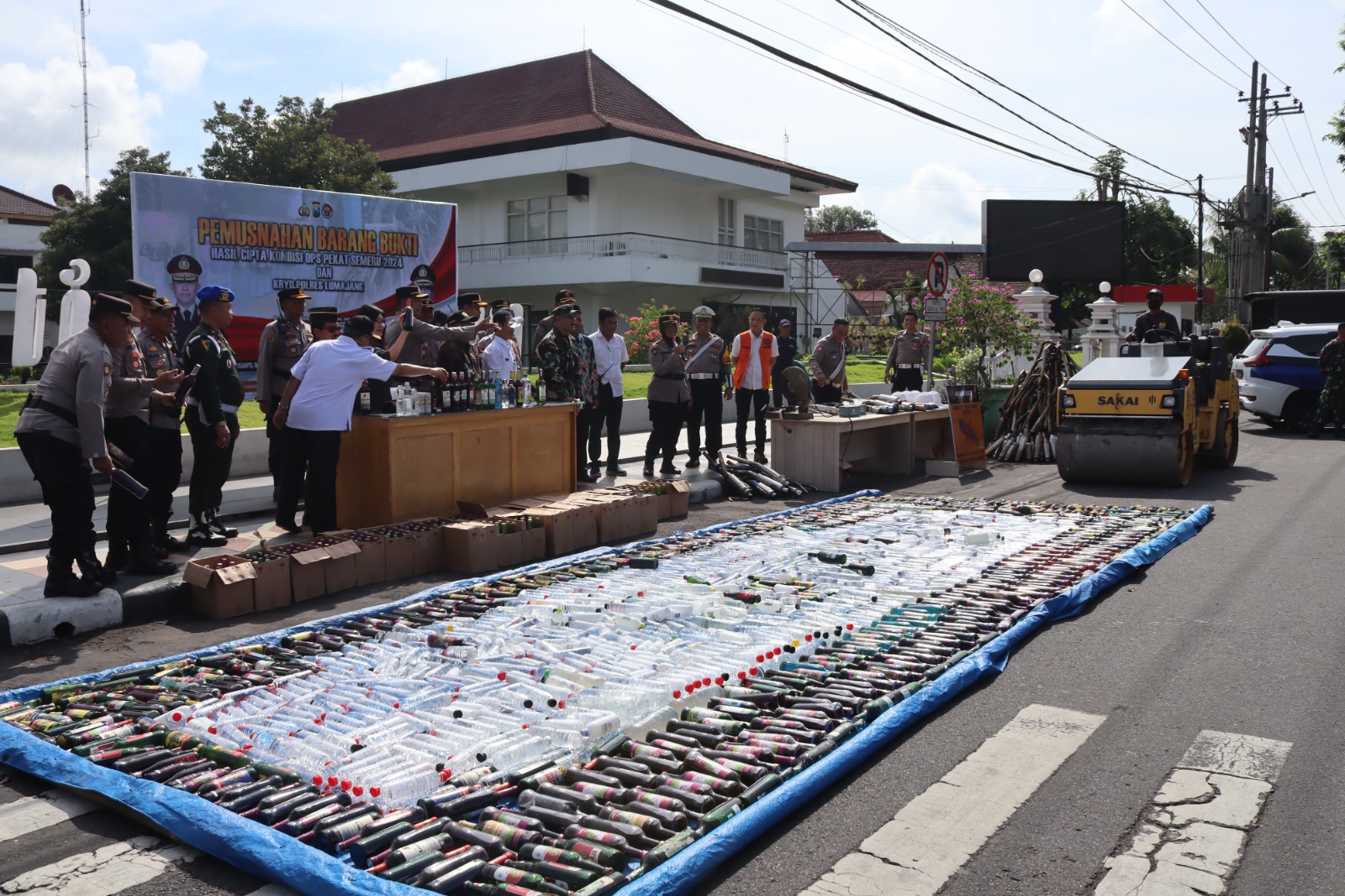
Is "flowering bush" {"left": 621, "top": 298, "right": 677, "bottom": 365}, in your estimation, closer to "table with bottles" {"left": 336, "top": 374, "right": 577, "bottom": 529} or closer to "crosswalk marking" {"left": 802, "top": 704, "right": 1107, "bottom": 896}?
"table with bottles" {"left": 336, "top": 374, "right": 577, "bottom": 529}

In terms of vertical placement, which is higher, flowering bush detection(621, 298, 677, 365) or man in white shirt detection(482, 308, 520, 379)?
flowering bush detection(621, 298, 677, 365)

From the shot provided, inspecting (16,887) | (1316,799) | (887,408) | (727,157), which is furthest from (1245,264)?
(16,887)

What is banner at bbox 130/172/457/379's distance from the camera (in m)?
13.1

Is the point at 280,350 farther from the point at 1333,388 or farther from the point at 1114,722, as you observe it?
the point at 1333,388

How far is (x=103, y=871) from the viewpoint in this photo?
3936mm

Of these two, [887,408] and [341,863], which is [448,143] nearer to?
[887,408]

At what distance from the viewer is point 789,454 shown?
45.6ft

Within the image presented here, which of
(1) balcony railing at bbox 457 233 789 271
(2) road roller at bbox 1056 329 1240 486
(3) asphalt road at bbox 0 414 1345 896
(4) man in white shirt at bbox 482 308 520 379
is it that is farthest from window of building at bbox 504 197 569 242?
(3) asphalt road at bbox 0 414 1345 896

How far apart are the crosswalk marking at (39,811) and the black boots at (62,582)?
3143 mm

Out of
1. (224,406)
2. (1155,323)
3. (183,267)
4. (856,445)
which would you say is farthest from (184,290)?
(1155,323)

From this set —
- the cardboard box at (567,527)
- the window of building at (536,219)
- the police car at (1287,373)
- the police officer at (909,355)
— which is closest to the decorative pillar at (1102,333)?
the police car at (1287,373)

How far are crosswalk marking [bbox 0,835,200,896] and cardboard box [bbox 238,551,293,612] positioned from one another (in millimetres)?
3594

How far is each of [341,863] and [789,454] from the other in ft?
34.6

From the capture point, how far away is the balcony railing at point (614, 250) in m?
35.8
